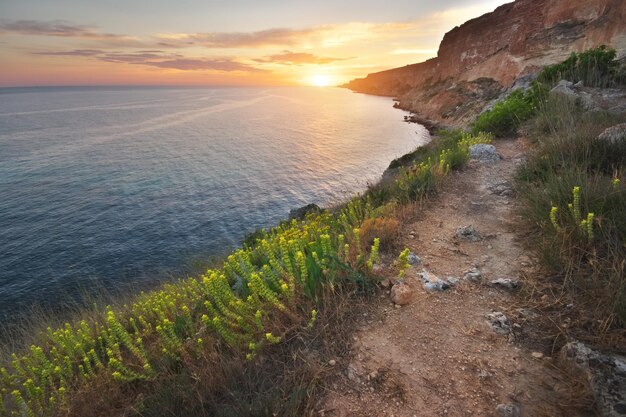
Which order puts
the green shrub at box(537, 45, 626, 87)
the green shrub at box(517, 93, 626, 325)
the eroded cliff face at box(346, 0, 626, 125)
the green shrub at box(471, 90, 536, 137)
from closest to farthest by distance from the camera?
the green shrub at box(517, 93, 626, 325), the green shrub at box(537, 45, 626, 87), the green shrub at box(471, 90, 536, 137), the eroded cliff face at box(346, 0, 626, 125)

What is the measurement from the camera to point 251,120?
7862 cm

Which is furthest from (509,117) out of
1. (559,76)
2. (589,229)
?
(589,229)

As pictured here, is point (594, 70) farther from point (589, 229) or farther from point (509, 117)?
point (589, 229)

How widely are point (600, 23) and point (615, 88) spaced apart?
27762 mm

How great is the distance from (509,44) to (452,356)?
58.6 m

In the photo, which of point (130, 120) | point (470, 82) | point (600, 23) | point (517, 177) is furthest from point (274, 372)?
point (130, 120)

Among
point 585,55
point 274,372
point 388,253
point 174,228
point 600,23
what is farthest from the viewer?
point 600,23

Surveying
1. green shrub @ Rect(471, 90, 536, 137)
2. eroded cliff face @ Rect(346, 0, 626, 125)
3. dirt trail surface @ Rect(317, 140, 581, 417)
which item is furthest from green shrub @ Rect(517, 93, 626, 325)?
eroded cliff face @ Rect(346, 0, 626, 125)

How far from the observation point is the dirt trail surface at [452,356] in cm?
297

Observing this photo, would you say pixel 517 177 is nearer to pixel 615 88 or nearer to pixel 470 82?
pixel 615 88

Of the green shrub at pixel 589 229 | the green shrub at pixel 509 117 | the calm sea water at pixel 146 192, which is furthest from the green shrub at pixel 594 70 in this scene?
the calm sea water at pixel 146 192

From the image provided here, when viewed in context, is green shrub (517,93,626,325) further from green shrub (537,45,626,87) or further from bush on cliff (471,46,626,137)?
green shrub (537,45,626,87)

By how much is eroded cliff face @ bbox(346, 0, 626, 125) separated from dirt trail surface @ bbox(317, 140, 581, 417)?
1313 inches

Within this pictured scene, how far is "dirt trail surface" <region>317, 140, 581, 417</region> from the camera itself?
9.75ft
